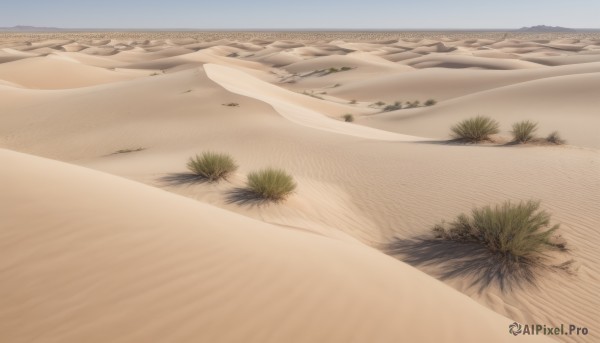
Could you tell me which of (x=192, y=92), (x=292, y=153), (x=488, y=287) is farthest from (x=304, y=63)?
(x=488, y=287)

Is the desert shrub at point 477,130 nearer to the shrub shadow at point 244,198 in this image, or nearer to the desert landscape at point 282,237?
the desert landscape at point 282,237

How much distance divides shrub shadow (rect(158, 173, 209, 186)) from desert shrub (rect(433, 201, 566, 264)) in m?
4.56

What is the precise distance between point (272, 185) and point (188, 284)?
381cm

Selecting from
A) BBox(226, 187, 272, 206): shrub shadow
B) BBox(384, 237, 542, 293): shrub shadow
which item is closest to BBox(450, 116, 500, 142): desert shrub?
BBox(384, 237, 542, 293): shrub shadow

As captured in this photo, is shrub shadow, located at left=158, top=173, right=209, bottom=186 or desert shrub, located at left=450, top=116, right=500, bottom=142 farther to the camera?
desert shrub, located at left=450, top=116, right=500, bottom=142

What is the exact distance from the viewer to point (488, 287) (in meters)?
4.67

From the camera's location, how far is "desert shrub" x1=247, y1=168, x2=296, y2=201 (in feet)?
23.1

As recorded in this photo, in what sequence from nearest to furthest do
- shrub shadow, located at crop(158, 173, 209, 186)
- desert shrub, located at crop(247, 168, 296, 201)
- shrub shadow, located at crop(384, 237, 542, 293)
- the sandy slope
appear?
the sandy slope → shrub shadow, located at crop(384, 237, 542, 293) → desert shrub, located at crop(247, 168, 296, 201) → shrub shadow, located at crop(158, 173, 209, 186)

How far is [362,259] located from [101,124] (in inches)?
596

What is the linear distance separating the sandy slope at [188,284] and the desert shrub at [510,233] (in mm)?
A: 1486

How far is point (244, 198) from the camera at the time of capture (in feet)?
23.5

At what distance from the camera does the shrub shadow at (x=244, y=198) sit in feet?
22.8

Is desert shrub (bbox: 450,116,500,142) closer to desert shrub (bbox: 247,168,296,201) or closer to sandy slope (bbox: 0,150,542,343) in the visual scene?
desert shrub (bbox: 247,168,296,201)

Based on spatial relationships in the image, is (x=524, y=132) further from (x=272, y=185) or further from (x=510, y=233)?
(x=272, y=185)
